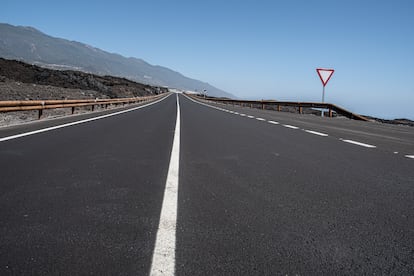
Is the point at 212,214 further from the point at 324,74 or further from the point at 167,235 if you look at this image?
the point at 324,74

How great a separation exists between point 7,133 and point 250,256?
9551 mm

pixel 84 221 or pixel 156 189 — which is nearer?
pixel 84 221

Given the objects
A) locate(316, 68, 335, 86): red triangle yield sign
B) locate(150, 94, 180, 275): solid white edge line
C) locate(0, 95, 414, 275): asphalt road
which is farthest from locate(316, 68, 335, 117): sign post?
locate(150, 94, 180, 275): solid white edge line

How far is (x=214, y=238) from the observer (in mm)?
3080

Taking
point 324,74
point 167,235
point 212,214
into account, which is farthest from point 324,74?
point 167,235

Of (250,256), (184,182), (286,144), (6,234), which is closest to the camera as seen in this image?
(250,256)

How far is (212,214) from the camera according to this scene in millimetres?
3686

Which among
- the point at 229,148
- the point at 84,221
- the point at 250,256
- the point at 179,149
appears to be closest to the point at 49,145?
the point at 179,149

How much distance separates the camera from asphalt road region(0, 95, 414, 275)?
8.69ft

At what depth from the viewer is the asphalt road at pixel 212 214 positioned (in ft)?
8.69

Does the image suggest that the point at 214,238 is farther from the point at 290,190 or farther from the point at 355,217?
the point at 290,190

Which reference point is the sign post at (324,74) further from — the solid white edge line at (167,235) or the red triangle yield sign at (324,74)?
the solid white edge line at (167,235)

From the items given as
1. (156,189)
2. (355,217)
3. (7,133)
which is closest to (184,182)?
(156,189)

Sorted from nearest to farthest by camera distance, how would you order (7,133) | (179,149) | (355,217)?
(355,217)
(179,149)
(7,133)
